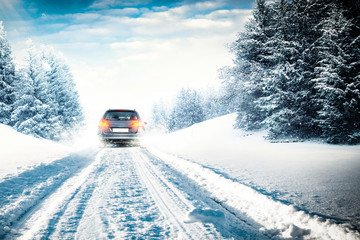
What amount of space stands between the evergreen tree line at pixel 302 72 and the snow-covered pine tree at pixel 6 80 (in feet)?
75.8

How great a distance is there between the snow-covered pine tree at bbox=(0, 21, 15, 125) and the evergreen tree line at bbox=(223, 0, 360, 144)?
23.1 metres

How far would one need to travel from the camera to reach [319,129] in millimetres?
12492

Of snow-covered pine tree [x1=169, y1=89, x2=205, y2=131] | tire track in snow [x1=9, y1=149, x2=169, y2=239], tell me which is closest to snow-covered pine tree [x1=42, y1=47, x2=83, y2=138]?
tire track in snow [x1=9, y1=149, x2=169, y2=239]

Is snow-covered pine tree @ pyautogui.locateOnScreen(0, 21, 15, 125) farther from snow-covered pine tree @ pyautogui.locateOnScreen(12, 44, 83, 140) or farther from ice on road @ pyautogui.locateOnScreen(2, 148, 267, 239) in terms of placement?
ice on road @ pyautogui.locateOnScreen(2, 148, 267, 239)

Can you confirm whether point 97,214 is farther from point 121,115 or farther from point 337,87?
point 337,87

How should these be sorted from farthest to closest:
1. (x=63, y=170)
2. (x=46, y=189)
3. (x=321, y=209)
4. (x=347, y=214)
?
(x=63, y=170) < (x=46, y=189) < (x=321, y=209) < (x=347, y=214)

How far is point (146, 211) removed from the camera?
2.97 metres

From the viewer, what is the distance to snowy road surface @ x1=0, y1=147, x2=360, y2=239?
2.36m

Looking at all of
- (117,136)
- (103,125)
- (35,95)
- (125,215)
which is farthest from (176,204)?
(35,95)

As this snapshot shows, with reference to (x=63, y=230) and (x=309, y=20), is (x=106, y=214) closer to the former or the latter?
(x=63, y=230)

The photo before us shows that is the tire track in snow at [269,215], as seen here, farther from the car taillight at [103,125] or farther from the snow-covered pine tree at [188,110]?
the snow-covered pine tree at [188,110]

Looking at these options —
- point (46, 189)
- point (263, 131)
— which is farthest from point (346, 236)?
point (263, 131)

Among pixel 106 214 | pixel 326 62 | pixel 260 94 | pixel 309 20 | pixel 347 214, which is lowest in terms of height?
pixel 347 214

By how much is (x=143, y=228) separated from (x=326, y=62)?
13.8m
